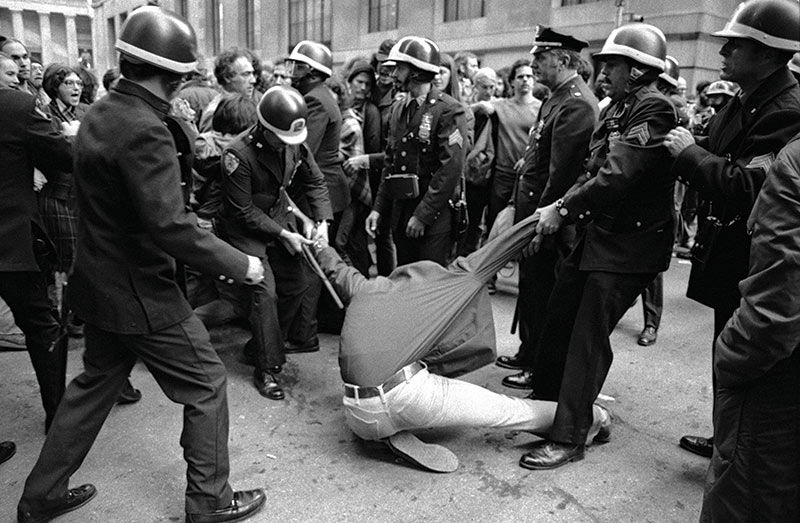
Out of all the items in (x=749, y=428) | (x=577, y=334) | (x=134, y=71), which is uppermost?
(x=134, y=71)

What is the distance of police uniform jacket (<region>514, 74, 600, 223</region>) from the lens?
355cm

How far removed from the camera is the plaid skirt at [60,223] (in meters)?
4.18

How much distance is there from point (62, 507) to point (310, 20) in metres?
22.6

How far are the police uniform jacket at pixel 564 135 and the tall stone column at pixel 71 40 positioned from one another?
33477 millimetres

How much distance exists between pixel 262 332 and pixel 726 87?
19.1 feet

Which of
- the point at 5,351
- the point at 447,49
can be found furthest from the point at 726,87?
the point at 447,49

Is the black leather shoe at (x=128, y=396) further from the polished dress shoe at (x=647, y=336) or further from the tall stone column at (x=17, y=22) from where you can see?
the tall stone column at (x=17, y=22)

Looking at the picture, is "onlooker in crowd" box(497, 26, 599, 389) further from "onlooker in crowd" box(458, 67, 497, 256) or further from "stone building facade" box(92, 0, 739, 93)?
"stone building facade" box(92, 0, 739, 93)

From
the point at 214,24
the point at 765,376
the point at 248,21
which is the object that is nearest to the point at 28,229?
the point at 765,376

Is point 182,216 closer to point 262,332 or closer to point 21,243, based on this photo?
point 21,243

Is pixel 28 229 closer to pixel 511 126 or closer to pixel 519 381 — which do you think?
pixel 519 381

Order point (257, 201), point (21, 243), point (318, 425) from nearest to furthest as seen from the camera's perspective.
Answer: point (21, 243), point (318, 425), point (257, 201)

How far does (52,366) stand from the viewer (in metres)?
3.19

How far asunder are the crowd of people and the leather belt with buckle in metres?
0.01
